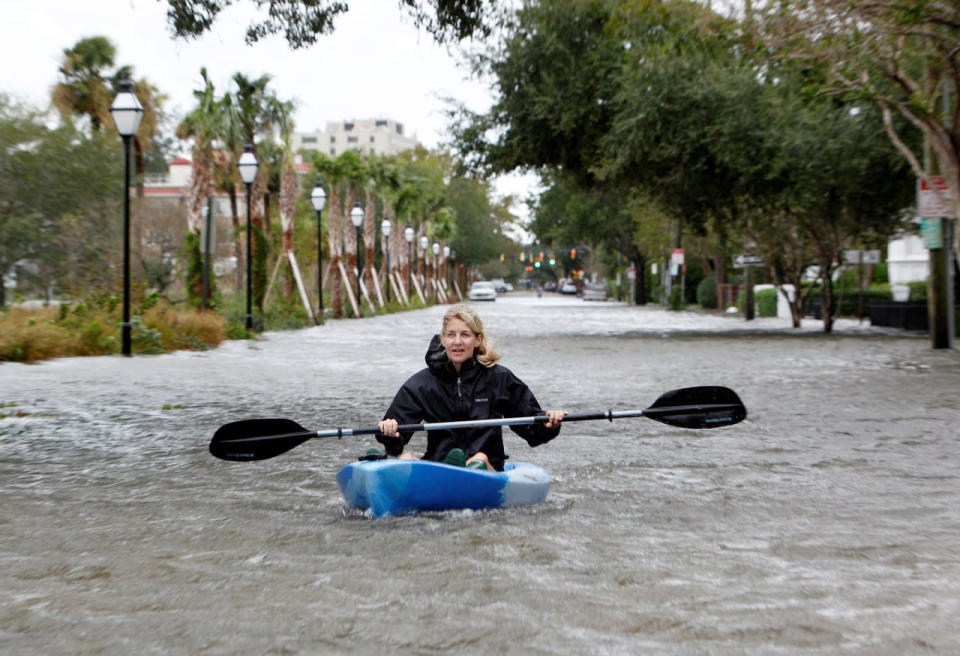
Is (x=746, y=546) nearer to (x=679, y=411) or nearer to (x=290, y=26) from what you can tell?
(x=679, y=411)

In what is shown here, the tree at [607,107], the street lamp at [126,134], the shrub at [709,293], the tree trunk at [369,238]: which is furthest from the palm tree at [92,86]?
the shrub at [709,293]

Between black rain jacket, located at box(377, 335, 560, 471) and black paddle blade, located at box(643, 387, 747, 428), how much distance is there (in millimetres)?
917

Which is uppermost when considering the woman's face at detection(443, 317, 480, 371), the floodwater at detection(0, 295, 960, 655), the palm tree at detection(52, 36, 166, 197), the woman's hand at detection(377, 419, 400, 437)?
the palm tree at detection(52, 36, 166, 197)

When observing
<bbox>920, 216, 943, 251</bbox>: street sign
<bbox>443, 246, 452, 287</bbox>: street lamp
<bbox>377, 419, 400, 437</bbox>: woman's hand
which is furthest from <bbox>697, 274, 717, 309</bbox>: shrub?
<bbox>377, 419, 400, 437</bbox>: woman's hand

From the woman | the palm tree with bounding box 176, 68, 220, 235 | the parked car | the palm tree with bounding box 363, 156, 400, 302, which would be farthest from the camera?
the parked car

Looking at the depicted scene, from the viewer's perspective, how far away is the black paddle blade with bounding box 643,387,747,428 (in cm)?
695

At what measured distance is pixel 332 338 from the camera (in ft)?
89.1

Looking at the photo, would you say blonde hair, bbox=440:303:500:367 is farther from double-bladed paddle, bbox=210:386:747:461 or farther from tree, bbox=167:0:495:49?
tree, bbox=167:0:495:49

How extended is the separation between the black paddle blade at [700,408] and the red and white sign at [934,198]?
476 inches

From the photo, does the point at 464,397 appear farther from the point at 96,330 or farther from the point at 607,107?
the point at 607,107

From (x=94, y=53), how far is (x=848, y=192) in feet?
98.6

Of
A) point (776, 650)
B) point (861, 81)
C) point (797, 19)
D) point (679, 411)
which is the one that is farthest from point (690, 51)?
point (776, 650)

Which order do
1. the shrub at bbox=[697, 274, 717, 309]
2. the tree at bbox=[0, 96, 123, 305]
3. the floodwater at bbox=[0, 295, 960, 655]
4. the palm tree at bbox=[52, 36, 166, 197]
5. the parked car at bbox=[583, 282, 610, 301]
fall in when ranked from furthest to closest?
the parked car at bbox=[583, 282, 610, 301]
the shrub at bbox=[697, 274, 717, 309]
the palm tree at bbox=[52, 36, 166, 197]
the tree at bbox=[0, 96, 123, 305]
the floodwater at bbox=[0, 295, 960, 655]

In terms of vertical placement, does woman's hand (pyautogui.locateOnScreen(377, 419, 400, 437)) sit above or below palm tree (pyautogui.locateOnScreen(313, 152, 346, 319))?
below
